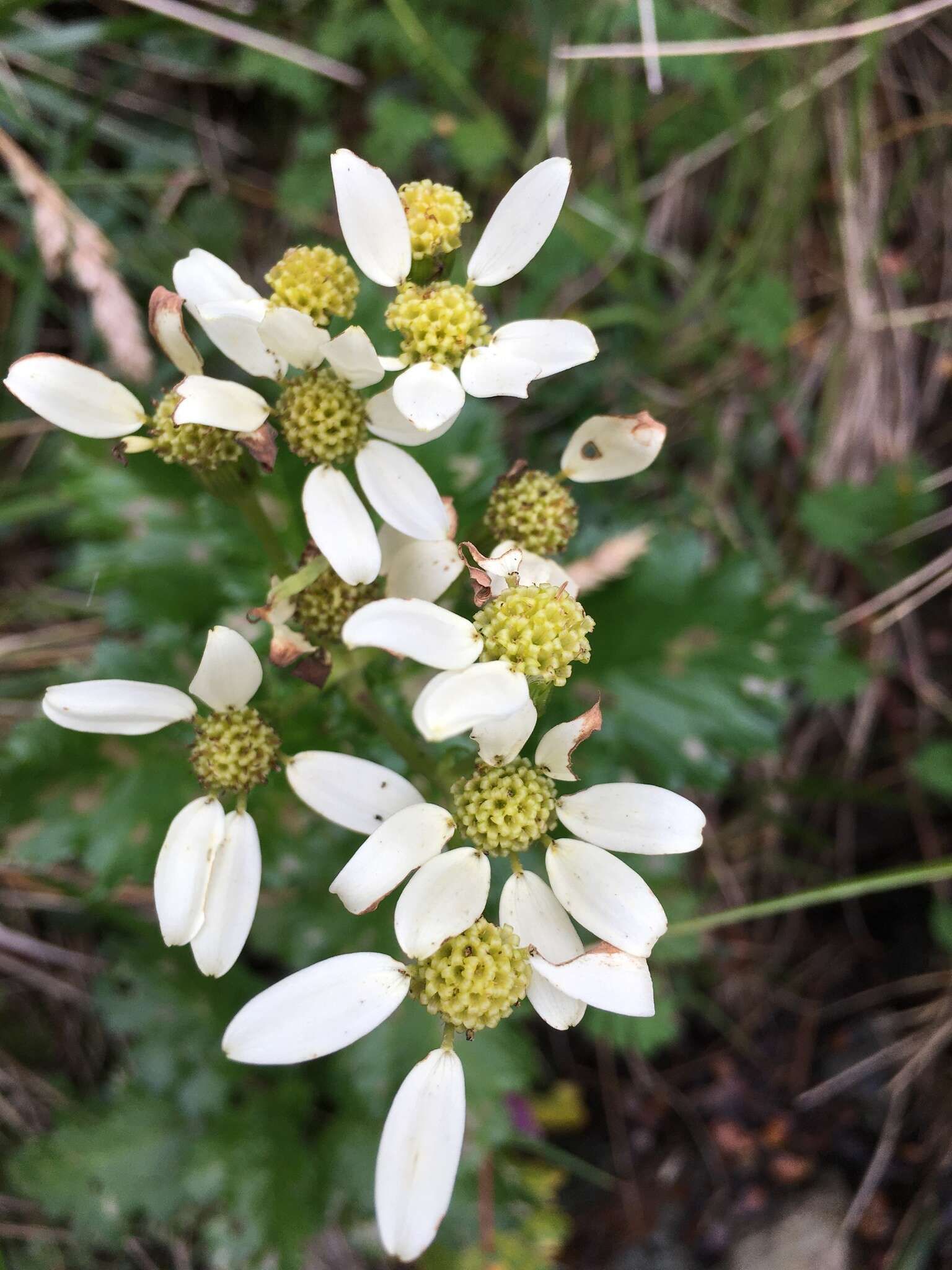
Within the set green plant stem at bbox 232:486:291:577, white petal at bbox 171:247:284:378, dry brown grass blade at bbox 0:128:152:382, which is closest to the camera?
white petal at bbox 171:247:284:378

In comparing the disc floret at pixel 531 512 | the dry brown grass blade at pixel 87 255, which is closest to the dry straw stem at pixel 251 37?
the dry brown grass blade at pixel 87 255

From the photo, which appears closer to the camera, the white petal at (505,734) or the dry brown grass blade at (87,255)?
the white petal at (505,734)

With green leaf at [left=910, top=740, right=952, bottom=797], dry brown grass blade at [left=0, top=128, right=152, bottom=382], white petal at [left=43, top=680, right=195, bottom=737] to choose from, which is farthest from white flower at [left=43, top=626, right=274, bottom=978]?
green leaf at [left=910, top=740, right=952, bottom=797]

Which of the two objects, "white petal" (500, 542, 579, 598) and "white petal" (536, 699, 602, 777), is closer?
"white petal" (536, 699, 602, 777)

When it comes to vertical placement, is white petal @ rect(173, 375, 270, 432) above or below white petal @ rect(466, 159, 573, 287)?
below

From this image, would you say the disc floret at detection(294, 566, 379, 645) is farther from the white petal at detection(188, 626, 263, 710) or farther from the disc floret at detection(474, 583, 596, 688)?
the disc floret at detection(474, 583, 596, 688)

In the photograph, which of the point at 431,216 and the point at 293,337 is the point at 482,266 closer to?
the point at 431,216

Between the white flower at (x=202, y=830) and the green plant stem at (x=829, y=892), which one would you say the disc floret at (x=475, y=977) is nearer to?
→ the white flower at (x=202, y=830)
